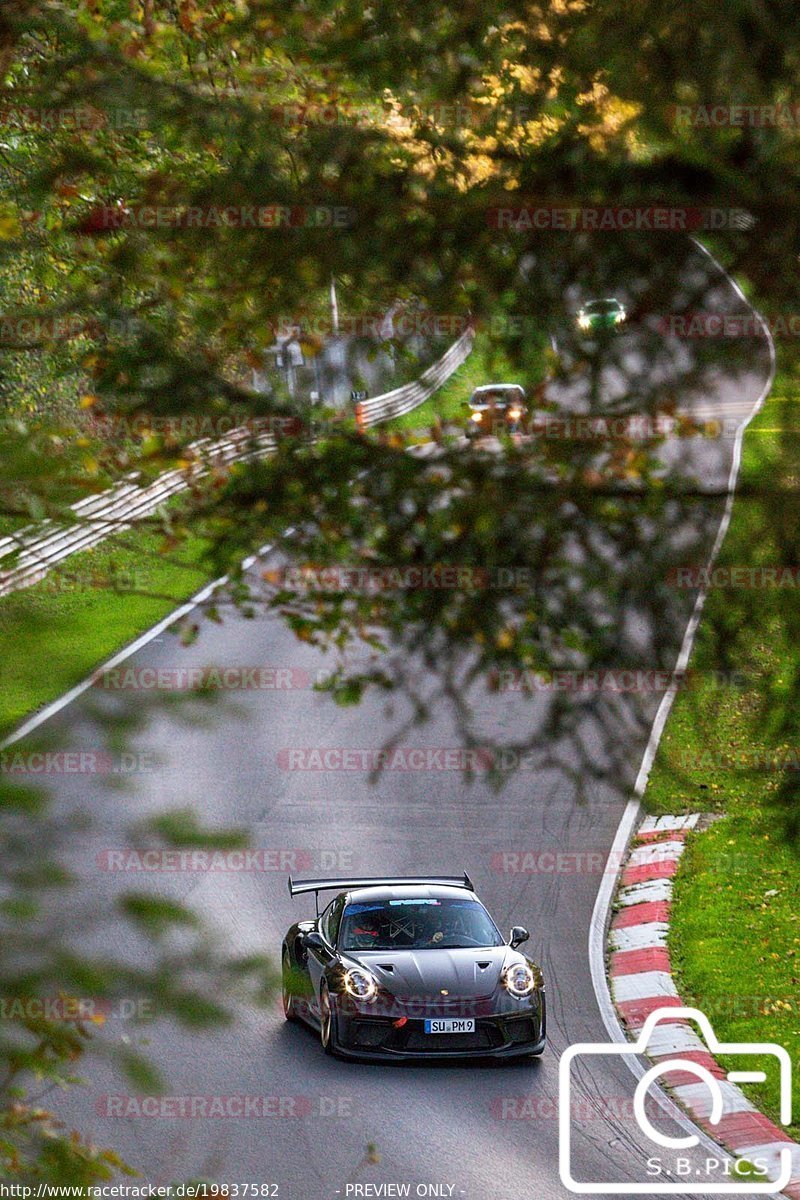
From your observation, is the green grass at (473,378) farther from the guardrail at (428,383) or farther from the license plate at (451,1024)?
the license plate at (451,1024)

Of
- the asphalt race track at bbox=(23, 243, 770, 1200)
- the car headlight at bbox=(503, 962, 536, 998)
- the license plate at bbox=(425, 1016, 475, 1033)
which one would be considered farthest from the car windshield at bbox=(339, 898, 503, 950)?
the asphalt race track at bbox=(23, 243, 770, 1200)

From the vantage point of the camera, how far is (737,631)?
4.95 metres

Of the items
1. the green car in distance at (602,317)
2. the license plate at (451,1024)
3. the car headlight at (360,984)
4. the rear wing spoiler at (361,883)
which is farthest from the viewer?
the rear wing spoiler at (361,883)

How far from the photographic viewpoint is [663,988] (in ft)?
40.2

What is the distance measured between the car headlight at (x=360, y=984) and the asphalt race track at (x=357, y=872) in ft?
1.87

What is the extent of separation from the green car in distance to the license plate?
23.4 feet

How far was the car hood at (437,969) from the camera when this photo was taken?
10.7 meters

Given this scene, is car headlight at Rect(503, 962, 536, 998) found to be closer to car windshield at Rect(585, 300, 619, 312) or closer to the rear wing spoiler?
the rear wing spoiler

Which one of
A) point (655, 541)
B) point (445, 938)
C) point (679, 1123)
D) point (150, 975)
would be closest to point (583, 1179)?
point (679, 1123)

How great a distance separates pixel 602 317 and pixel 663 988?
8.77 metres

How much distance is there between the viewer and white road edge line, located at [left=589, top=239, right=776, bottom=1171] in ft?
15.9

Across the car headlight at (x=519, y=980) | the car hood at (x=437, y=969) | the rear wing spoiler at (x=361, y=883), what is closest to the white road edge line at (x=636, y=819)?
the car headlight at (x=519, y=980)

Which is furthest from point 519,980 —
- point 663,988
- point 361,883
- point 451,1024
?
point 663,988

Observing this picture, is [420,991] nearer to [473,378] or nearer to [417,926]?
[417,926]
